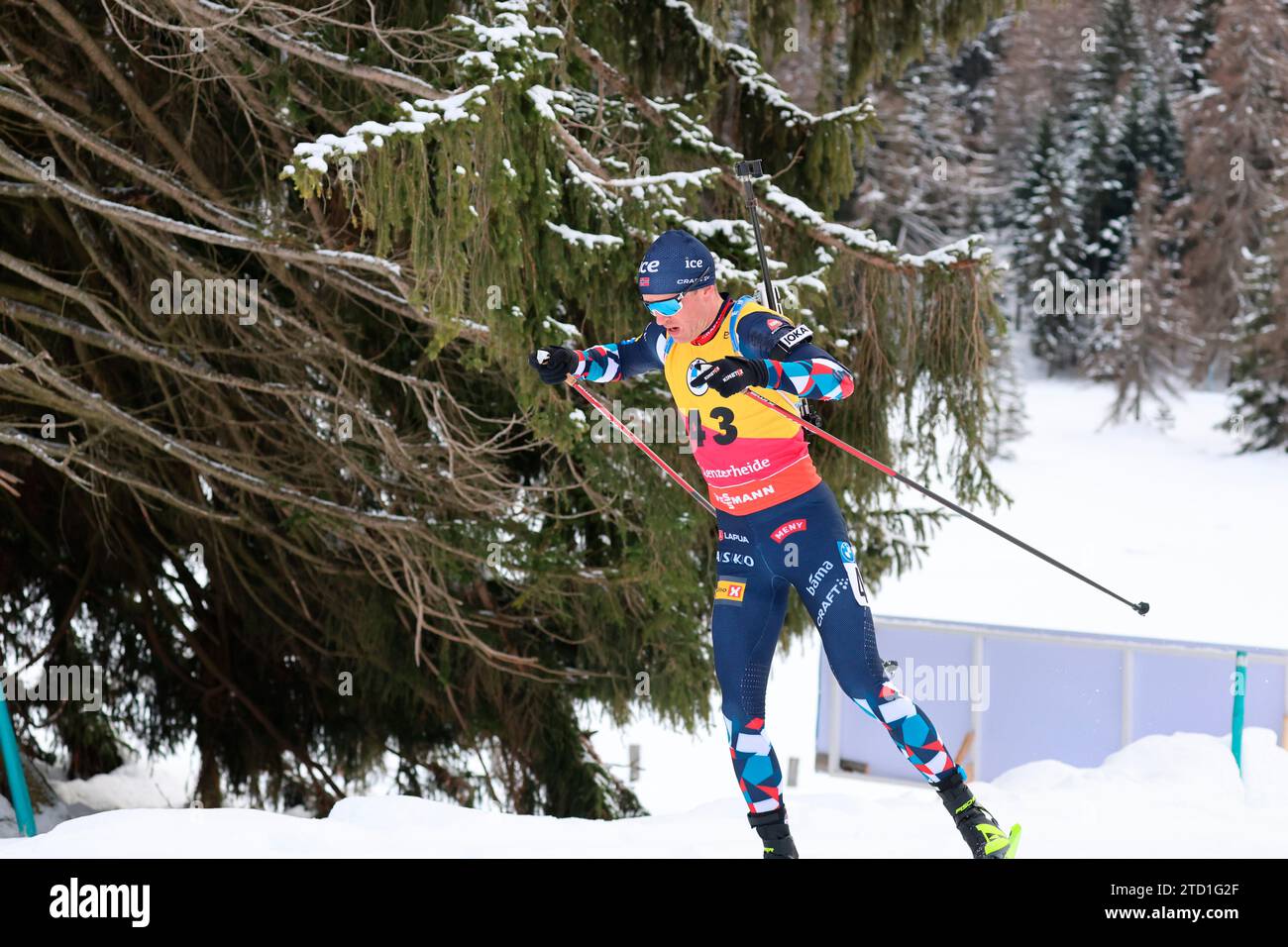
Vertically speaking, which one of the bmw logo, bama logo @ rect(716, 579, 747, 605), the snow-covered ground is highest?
the bmw logo

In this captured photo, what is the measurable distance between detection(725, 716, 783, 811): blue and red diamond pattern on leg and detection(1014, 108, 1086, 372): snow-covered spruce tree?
40.4m

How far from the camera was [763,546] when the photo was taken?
12.4 ft

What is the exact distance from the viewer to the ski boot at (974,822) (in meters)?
3.64

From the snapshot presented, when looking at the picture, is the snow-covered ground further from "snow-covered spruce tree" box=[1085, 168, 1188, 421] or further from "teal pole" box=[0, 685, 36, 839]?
"teal pole" box=[0, 685, 36, 839]

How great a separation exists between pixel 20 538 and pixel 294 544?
2105 millimetres

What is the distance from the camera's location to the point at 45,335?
6988mm

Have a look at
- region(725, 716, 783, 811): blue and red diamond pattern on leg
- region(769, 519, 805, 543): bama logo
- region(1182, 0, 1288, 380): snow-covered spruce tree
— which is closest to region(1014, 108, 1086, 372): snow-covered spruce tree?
region(1182, 0, 1288, 380): snow-covered spruce tree

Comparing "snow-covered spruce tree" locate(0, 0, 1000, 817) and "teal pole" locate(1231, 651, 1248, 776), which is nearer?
"snow-covered spruce tree" locate(0, 0, 1000, 817)

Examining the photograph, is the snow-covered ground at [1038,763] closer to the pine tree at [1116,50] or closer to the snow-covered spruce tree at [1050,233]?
the snow-covered spruce tree at [1050,233]

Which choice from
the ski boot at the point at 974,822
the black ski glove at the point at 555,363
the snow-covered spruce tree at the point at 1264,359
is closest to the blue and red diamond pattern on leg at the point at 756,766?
the ski boot at the point at 974,822

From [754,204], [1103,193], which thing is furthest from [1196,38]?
[754,204]

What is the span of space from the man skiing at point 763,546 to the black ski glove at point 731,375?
0.13m

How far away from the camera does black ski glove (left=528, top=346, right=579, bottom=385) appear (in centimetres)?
404

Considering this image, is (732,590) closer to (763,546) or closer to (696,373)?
(763,546)
